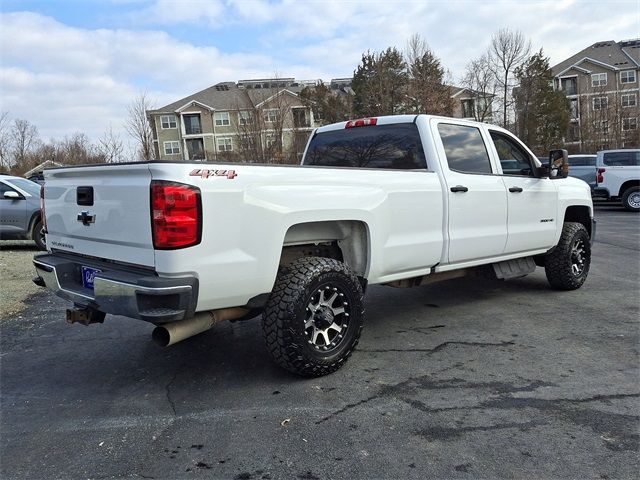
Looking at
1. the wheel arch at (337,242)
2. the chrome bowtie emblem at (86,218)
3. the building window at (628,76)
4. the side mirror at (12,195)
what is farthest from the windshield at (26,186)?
the building window at (628,76)

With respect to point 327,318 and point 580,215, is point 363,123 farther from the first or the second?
point 580,215

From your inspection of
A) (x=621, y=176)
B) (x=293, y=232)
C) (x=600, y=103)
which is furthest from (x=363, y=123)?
(x=600, y=103)

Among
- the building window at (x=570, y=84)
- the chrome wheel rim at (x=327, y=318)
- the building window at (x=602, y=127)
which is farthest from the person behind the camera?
the building window at (x=570, y=84)

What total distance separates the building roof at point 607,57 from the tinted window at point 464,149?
58336 mm

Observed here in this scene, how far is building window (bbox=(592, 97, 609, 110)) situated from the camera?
125ft

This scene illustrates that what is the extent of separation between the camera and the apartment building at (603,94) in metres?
37.3

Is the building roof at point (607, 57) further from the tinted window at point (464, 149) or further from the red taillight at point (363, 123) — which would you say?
the red taillight at point (363, 123)

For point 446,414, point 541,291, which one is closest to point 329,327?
point 446,414

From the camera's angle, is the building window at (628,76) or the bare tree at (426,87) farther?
the building window at (628,76)

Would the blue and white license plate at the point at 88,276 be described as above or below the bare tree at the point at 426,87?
below

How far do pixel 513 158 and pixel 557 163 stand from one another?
560mm

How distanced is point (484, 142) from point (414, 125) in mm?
1000

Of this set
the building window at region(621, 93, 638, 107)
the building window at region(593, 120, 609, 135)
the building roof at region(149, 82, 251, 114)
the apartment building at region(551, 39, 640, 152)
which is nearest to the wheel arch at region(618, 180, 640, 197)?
the apartment building at region(551, 39, 640, 152)

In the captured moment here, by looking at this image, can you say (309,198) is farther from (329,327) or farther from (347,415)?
(347,415)
